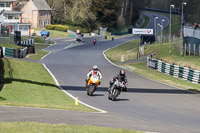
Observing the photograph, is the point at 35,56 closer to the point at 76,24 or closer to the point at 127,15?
the point at 76,24

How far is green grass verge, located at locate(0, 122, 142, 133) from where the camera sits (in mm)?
13117

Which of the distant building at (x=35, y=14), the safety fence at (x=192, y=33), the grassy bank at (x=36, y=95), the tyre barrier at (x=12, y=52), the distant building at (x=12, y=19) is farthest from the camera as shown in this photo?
the distant building at (x=35, y=14)

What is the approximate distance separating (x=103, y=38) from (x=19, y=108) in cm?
9371

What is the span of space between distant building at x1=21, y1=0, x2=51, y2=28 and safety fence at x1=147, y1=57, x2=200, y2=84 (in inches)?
2881

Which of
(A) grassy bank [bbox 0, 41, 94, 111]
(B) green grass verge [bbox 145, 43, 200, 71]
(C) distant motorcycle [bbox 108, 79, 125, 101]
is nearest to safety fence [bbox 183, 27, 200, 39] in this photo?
(B) green grass verge [bbox 145, 43, 200, 71]

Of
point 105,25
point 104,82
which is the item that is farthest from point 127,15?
point 104,82

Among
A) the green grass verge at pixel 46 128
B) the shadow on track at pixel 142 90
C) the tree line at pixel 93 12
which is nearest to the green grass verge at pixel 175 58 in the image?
the shadow on track at pixel 142 90

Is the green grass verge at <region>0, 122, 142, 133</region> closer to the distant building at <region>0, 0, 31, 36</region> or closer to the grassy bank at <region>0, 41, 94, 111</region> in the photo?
the grassy bank at <region>0, 41, 94, 111</region>

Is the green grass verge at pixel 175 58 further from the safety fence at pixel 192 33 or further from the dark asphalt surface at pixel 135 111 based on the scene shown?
the dark asphalt surface at pixel 135 111

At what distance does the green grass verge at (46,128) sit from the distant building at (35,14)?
107621 millimetres

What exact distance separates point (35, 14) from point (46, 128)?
109 metres

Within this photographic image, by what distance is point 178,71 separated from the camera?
4316 centimetres

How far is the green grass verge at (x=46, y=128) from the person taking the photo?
13.1 metres

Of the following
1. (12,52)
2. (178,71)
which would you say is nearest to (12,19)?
(12,52)
